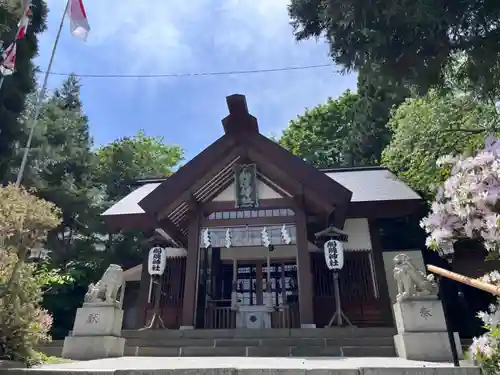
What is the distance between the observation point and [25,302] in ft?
15.7

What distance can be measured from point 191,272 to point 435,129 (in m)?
7.47

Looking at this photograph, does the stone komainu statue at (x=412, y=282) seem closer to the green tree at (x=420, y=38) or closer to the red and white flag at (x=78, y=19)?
the green tree at (x=420, y=38)

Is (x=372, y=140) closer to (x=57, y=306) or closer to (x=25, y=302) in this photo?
(x=57, y=306)

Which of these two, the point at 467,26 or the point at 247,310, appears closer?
the point at 467,26

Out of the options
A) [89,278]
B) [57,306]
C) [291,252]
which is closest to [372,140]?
[291,252]

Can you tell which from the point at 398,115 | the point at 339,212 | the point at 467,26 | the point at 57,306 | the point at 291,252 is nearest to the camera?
the point at 467,26

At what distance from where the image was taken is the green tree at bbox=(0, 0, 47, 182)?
1376 cm

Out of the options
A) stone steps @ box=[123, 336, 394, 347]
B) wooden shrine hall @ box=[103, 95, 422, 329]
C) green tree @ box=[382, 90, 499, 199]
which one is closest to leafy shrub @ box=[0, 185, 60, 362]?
stone steps @ box=[123, 336, 394, 347]

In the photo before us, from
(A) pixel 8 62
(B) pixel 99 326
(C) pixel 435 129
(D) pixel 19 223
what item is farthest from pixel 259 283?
(A) pixel 8 62

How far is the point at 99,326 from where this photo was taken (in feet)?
20.4

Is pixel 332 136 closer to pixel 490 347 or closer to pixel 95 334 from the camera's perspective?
pixel 95 334

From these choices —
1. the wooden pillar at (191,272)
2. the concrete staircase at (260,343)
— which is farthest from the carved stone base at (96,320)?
the wooden pillar at (191,272)

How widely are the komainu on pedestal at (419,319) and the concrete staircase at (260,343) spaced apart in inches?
28.3

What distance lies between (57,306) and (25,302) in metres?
9.25
